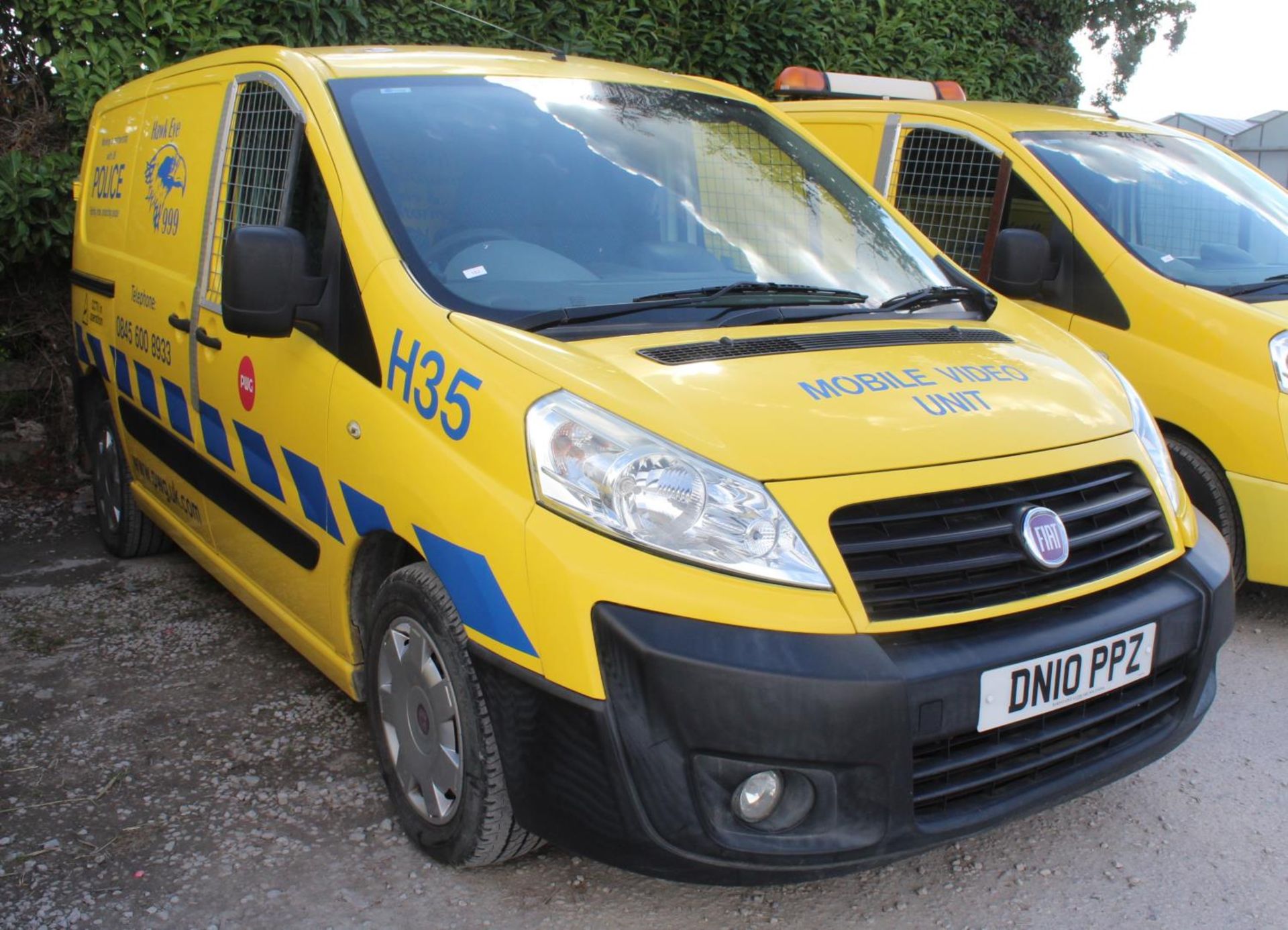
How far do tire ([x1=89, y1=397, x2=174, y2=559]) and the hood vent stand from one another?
8.86 feet

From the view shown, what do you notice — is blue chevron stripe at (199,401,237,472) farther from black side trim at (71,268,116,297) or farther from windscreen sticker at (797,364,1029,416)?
windscreen sticker at (797,364,1029,416)

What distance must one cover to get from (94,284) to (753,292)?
276cm

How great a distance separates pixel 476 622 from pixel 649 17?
5.69 metres

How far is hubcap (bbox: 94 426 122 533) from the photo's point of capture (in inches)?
181

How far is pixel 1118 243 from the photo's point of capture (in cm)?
427

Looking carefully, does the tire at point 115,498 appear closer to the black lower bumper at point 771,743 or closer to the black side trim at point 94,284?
the black side trim at point 94,284

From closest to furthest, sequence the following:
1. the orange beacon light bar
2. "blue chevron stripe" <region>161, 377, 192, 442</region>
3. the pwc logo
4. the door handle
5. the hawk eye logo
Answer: the pwc logo, the door handle, "blue chevron stripe" <region>161, 377, 192, 442</region>, the hawk eye logo, the orange beacon light bar

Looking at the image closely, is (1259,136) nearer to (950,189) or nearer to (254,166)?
(950,189)

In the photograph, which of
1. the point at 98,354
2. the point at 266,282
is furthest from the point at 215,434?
the point at 98,354

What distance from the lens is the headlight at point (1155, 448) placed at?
265 centimetres

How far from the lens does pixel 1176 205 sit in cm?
455

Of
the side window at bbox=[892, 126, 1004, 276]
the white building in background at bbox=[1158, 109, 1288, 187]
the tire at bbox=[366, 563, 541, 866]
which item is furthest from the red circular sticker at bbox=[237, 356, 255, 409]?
the white building in background at bbox=[1158, 109, 1288, 187]

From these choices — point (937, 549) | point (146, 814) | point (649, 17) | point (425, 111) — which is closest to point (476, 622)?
point (937, 549)

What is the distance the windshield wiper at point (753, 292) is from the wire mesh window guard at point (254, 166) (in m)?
1.01
